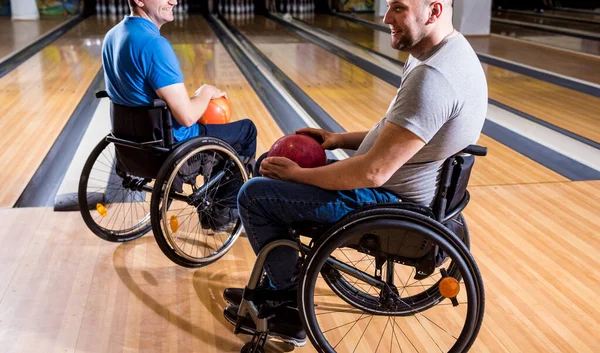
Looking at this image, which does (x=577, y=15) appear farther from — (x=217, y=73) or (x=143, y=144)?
(x=143, y=144)

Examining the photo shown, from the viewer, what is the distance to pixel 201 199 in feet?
8.00

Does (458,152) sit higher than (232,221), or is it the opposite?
(458,152)

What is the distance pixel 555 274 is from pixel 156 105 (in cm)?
148

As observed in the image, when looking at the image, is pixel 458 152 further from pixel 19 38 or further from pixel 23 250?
pixel 19 38

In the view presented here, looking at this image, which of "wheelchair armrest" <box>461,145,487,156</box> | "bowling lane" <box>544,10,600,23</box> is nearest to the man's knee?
"wheelchair armrest" <box>461,145,487,156</box>

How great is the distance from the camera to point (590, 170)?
3580 millimetres

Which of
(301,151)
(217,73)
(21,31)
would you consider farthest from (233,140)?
(21,31)

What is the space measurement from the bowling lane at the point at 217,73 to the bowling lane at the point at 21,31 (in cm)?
161

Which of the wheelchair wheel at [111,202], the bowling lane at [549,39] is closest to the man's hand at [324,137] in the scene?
the wheelchair wheel at [111,202]

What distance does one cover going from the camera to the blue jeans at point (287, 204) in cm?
177

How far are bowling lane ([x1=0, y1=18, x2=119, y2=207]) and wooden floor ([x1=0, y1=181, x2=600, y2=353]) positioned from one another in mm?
691

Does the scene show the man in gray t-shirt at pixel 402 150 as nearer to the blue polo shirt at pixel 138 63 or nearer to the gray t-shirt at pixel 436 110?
the gray t-shirt at pixel 436 110

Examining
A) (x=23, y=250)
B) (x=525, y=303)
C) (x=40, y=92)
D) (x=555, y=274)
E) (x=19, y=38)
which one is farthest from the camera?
(x=19, y=38)

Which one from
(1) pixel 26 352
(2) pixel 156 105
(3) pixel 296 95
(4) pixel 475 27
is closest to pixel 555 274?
(2) pixel 156 105
